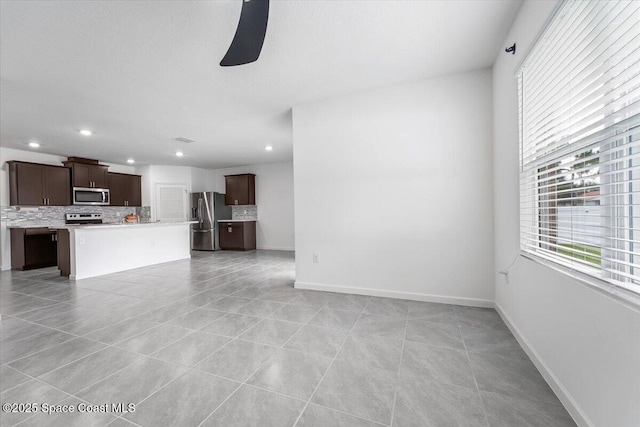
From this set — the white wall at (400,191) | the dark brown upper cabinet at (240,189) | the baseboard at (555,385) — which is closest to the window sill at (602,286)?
the baseboard at (555,385)

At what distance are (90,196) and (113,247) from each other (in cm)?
240

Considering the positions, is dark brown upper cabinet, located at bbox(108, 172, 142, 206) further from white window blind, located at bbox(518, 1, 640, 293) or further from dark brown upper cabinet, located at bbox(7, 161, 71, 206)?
white window blind, located at bbox(518, 1, 640, 293)

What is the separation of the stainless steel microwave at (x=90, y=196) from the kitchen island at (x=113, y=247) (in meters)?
1.23

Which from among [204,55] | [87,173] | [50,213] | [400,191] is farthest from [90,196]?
[400,191]

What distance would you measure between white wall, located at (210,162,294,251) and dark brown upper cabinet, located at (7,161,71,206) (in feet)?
13.6

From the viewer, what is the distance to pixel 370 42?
224cm

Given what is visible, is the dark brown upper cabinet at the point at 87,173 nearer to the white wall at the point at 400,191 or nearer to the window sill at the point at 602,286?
the white wall at the point at 400,191

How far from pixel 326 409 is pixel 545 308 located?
1.45m

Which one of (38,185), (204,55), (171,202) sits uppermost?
(204,55)

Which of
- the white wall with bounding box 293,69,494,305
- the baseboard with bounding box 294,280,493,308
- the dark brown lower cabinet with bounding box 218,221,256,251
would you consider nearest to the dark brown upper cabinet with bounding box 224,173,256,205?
the dark brown lower cabinet with bounding box 218,221,256,251

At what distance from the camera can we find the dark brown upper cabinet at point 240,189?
7730 mm

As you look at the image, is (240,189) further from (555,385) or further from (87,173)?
(555,385)

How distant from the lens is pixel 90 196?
20.5 feet

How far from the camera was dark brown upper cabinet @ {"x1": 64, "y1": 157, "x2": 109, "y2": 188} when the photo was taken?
236 inches
